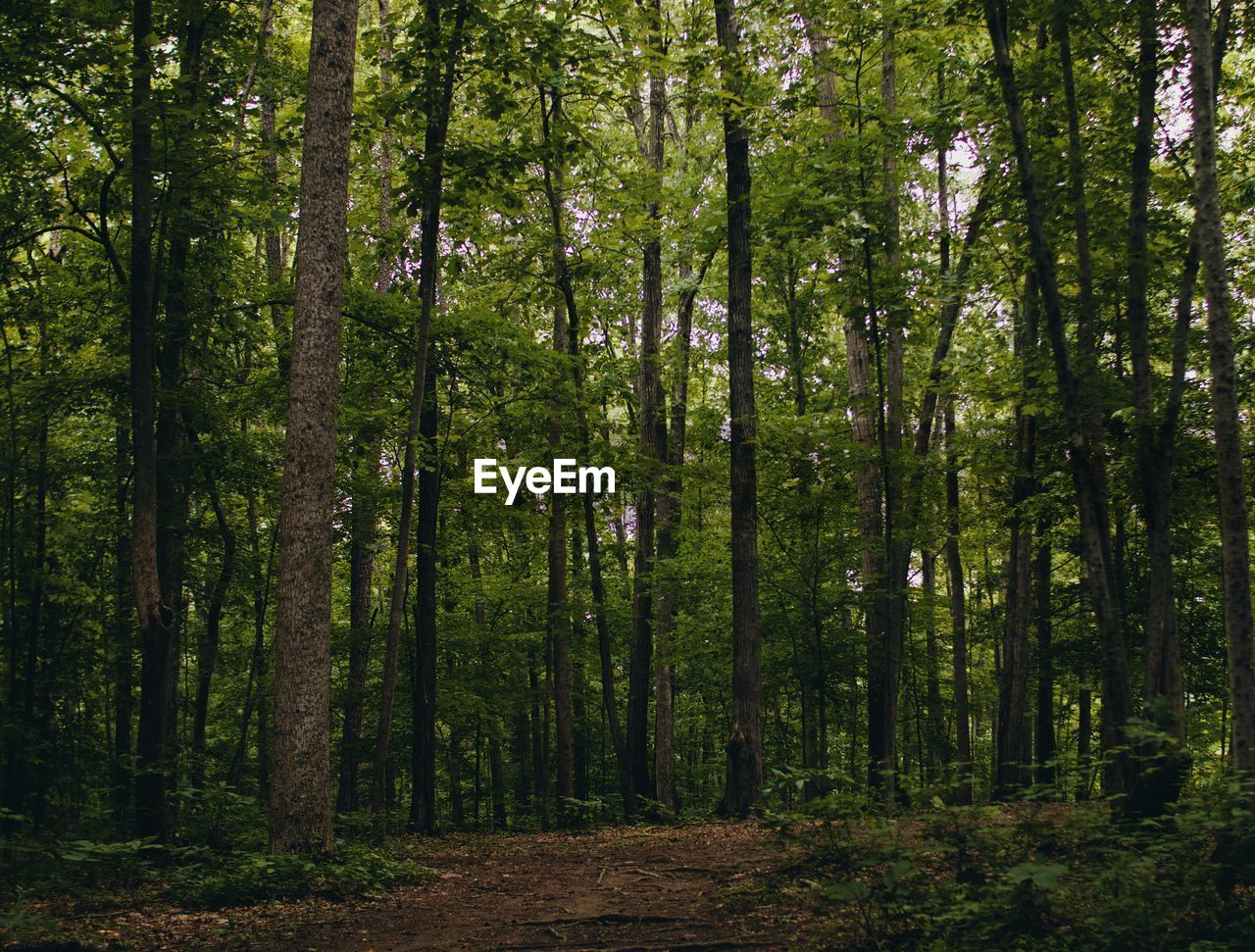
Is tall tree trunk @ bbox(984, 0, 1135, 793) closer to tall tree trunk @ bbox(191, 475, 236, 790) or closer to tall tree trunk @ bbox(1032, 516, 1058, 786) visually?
tall tree trunk @ bbox(1032, 516, 1058, 786)

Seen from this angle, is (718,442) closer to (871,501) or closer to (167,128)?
(871,501)

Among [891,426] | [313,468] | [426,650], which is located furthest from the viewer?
[891,426]

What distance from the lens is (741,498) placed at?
11.8 m

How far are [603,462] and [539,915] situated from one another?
854cm

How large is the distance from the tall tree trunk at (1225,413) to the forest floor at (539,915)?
12.3 feet

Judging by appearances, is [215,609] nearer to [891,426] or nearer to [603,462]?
[603,462]

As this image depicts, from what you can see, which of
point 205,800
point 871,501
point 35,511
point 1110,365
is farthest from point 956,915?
point 1110,365

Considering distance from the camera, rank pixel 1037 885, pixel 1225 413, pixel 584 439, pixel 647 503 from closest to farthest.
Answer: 1. pixel 1037 885
2. pixel 1225 413
3. pixel 584 439
4. pixel 647 503

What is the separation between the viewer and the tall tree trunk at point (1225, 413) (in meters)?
6.70

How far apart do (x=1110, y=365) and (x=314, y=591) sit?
A: 51.1 ft

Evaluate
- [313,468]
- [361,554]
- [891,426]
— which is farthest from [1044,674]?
[313,468]

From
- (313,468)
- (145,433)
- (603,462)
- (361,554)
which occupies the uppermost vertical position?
(603,462)

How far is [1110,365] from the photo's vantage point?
17.0m

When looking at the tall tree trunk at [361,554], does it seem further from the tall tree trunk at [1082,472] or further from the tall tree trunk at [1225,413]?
the tall tree trunk at [1225,413]
